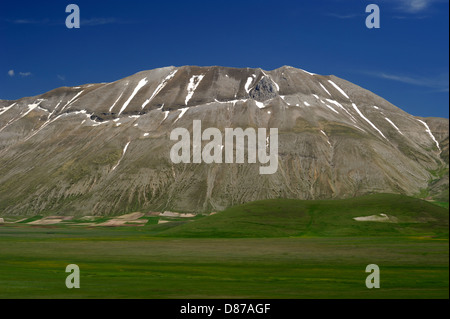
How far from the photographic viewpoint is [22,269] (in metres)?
58.0

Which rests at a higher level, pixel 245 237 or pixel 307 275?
pixel 245 237

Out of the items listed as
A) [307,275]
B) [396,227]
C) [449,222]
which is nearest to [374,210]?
[396,227]

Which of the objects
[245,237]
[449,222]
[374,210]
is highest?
[374,210]

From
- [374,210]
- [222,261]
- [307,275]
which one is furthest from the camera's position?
[374,210]

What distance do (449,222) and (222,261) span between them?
51.2 metres

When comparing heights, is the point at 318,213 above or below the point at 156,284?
above
